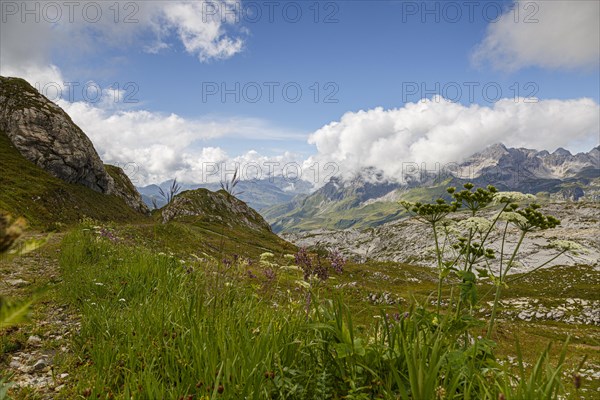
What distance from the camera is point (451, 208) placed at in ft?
17.7

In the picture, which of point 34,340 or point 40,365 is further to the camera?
point 34,340

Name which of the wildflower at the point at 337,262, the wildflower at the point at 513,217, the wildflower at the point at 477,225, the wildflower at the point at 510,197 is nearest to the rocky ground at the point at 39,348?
the wildflower at the point at 337,262

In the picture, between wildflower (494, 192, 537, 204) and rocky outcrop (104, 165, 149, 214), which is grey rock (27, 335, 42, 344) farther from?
rocky outcrop (104, 165, 149, 214)

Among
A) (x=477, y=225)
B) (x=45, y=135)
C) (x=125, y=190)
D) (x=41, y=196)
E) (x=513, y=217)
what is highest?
(x=45, y=135)

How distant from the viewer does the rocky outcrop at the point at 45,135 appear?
217 ft

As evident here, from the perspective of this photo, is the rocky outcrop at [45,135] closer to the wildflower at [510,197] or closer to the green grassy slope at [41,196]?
the green grassy slope at [41,196]

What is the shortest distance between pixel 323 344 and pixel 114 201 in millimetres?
90642

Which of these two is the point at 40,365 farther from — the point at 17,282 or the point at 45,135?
the point at 45,135

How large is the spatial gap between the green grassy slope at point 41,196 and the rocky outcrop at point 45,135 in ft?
7.36

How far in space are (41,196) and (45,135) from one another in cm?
2505

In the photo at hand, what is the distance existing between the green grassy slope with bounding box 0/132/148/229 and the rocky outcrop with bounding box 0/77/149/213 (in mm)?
2244

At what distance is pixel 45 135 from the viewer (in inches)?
2729

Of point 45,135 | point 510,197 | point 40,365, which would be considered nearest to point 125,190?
point 45,135

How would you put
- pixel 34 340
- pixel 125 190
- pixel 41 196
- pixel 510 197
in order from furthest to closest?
pixel 125 190, pixel 41 196, pixel 34 340, pixel 510 197
